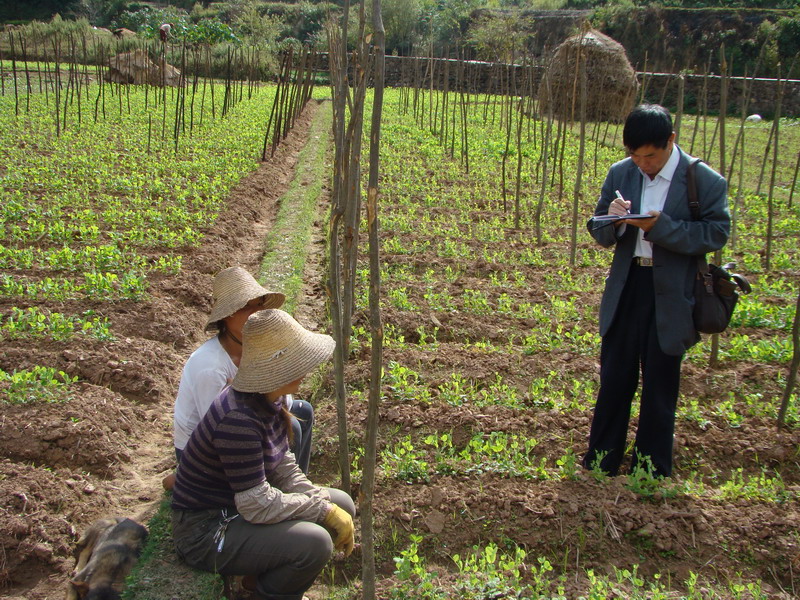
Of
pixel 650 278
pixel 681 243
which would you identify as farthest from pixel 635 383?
pixel 681 243

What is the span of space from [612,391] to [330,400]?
178cm

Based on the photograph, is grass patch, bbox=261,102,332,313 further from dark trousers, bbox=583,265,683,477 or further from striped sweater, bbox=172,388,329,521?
striped sweater, bbox=172,388,329,521

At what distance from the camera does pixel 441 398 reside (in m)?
4.42

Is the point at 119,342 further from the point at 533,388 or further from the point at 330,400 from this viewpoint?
the point at 533,388

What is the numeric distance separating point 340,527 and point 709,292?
1.97 m

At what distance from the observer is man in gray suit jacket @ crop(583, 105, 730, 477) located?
3.20 meters

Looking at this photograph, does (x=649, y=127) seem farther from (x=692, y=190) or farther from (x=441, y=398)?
(x=441, y=398)

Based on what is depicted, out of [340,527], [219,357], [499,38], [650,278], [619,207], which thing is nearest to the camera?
→ [340,527]

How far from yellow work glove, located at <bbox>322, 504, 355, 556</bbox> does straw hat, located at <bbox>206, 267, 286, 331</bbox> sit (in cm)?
93

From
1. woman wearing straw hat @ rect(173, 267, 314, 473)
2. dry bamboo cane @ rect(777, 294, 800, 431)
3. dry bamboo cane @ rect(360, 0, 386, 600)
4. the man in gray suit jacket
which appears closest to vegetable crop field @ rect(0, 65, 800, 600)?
dry bamboo cane @ rect(777, 294, 800, 431)

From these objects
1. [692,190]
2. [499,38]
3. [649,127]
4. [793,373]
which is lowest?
[793,373]

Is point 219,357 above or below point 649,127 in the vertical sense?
below

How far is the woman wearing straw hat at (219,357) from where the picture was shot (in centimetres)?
300

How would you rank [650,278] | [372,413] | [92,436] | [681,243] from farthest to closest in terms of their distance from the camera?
[92,436] → [650,278] → [681,243] → [372,413]
